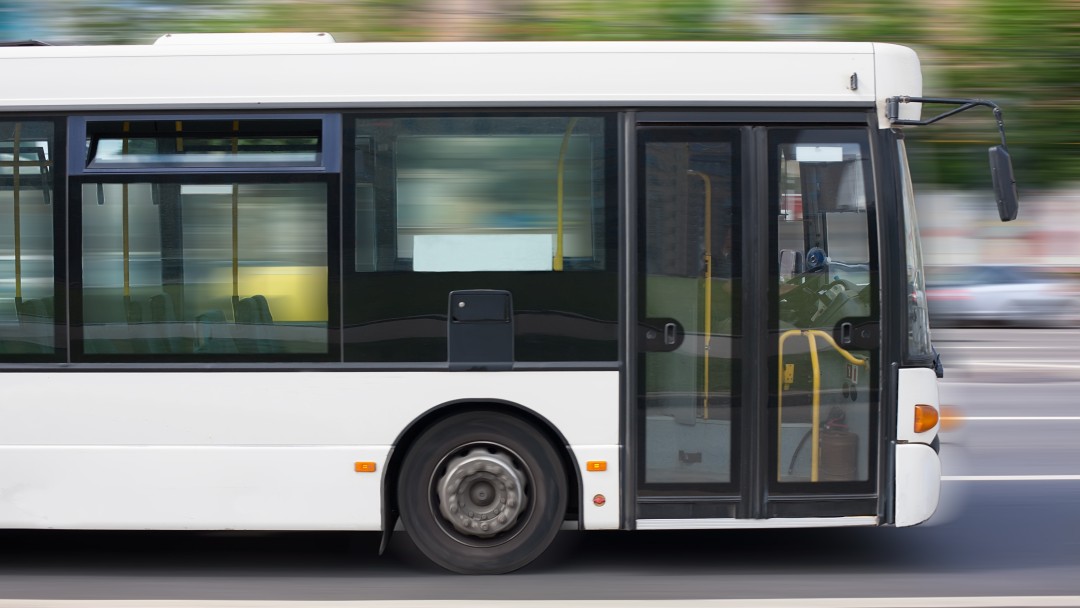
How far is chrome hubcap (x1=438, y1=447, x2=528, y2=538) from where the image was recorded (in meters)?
6.01

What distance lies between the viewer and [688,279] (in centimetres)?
594

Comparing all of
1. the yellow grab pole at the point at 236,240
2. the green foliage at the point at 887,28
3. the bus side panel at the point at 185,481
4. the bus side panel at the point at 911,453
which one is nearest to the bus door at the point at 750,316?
the bus side panel at the point at 911,453

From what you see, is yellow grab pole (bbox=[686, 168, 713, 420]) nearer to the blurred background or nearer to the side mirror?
the side mirror

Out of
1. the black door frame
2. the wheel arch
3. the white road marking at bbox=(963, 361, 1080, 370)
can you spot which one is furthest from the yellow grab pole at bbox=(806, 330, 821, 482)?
the white road marking at bbox=(963, 361, 1080, 370)

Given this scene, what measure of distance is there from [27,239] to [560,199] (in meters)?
2.60

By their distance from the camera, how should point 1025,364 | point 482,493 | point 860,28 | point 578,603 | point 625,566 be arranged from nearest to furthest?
point 578,603, point 482,493, point 625,566, point 860,28, point 1025,364

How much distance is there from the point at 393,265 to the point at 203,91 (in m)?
1.25

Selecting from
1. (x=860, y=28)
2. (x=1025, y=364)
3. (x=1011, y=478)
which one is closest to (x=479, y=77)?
(x=1011, y=478)

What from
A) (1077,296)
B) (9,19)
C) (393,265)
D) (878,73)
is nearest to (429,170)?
(393,265)

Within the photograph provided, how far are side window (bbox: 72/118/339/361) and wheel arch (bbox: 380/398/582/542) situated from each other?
0.56 meters

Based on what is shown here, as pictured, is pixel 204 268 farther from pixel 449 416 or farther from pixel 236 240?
pixel 449 416

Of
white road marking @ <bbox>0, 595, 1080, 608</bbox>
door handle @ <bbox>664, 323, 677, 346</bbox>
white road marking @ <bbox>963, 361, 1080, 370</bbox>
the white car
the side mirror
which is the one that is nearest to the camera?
white road marking @ <bbox>0, 595, 1080, 608</bbox>

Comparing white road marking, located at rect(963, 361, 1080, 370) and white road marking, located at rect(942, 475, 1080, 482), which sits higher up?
white road marking, located at rect(963, 361, 1080, 370)

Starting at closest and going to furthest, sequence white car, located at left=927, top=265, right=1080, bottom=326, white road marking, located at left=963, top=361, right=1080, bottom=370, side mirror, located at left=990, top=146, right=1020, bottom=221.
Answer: side mirror, located at left=990, top=146, right=1020, bottom=221 → white road marking, located at left=963, top=361, right=1080, bottom=370 → white car, located at left=927, top=265, right=1080, bottom=326
